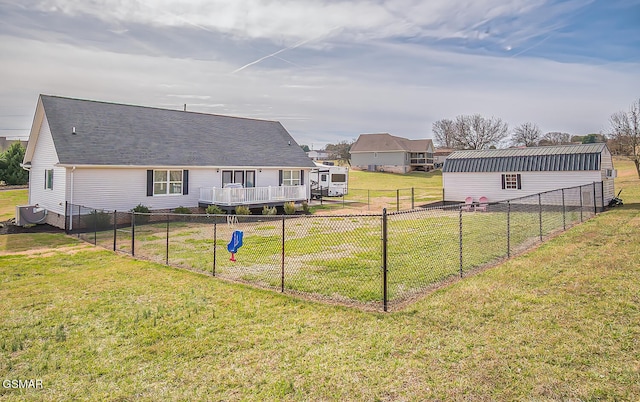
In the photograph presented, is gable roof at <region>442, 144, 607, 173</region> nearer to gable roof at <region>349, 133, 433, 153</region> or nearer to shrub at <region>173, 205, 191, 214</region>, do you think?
shrub at <region>173, 205, 191, 214</region>

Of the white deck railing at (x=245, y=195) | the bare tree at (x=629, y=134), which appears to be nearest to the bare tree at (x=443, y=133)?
the bare tree at (x=629, y=134)

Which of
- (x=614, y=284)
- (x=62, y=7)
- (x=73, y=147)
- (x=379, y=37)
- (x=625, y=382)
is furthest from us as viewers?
(x=73, y=147)

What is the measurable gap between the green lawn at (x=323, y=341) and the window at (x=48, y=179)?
1229 centimetres

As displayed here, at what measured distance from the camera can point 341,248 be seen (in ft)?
36.4

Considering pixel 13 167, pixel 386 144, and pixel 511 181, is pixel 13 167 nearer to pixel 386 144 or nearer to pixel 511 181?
pixel 511 181

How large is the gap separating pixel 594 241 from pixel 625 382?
28.2 feet

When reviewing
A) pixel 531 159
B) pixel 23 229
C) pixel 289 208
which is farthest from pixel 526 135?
pixel 23 229

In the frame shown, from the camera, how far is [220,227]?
15.6 metres

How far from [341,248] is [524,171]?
56.5ft

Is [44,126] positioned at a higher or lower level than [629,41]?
lower

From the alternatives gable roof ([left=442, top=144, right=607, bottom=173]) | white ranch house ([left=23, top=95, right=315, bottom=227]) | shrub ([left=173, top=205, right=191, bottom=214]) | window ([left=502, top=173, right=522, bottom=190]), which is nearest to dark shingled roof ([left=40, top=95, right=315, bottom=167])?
white ranch house ([left=23, top=95, right=315, bottom=227])

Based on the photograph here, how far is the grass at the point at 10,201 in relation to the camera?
19850 millimetres

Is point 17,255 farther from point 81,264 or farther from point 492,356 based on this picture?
point 492,356

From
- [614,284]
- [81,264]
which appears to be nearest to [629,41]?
[614,284]
